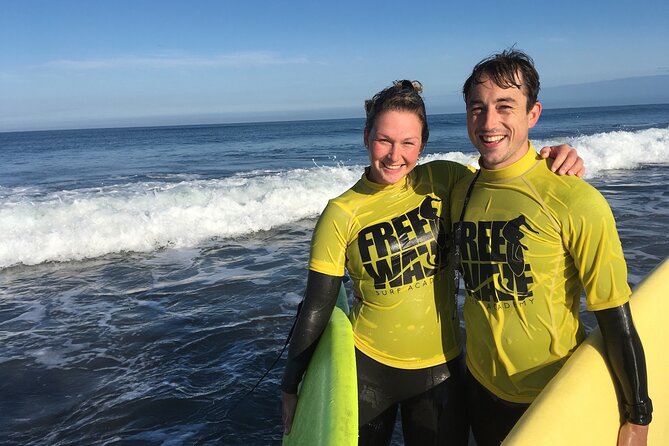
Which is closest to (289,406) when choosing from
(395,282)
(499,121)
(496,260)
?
(395,282)

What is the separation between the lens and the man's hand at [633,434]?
1.64 m

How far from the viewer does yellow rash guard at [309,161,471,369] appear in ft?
6.42

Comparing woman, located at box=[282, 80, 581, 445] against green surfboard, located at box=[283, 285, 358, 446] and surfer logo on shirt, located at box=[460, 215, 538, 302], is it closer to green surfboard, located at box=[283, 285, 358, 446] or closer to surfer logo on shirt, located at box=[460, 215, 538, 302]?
green surfboard, located at box=[283, 285, 358, 446]

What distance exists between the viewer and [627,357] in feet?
5.12

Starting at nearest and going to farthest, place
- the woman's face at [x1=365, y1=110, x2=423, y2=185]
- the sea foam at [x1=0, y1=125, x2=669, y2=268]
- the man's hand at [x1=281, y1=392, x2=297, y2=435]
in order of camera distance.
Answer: the woman's face at [x1=365, y1=110, x2=423, y2=185], the man's hand at [x1=281, y1=392, x2=297, y2=435], the sea foam at [x1=0, y1=125, x2=669, y2=268]

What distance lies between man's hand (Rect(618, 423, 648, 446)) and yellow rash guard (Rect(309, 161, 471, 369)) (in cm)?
65

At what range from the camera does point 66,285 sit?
22.2ft

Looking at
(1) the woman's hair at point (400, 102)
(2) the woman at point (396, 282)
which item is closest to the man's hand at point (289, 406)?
(2) the woman at point (396, 282)

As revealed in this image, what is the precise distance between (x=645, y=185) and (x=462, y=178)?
11.9 metres

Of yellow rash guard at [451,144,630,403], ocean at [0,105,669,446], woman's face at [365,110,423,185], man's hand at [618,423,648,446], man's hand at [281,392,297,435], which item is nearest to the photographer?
yellow rash guard at [451,144,630,403]

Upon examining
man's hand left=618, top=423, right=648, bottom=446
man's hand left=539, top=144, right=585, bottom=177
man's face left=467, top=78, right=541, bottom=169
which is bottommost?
man's hand left=618, top=423, right=648, bottom=446

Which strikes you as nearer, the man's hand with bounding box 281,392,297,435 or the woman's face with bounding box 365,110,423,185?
the woman's face with bounding box 365,110,423,185

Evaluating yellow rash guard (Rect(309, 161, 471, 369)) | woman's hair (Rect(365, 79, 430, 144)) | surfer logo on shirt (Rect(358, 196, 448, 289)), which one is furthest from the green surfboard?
woman's hair (Rect(365, 79, 430, 144))

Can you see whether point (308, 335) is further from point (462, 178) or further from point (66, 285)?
point (66, 285)
